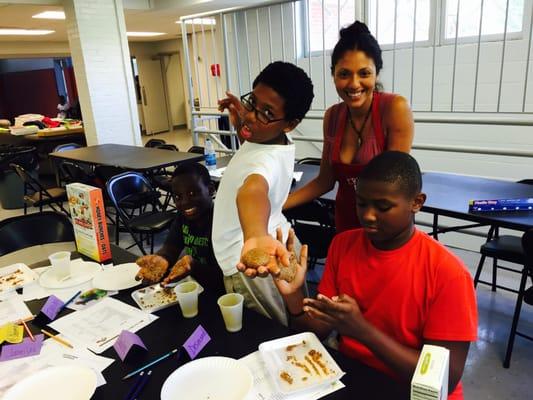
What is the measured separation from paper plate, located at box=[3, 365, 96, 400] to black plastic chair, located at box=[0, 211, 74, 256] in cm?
132

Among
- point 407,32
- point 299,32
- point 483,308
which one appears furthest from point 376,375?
point 299,32

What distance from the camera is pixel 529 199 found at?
205cm

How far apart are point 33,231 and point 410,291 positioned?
1.94 m

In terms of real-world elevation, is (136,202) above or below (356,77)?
below

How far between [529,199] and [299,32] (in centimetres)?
441

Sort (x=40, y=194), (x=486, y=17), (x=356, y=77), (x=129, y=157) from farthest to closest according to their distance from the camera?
1. (x=40, y=194)
2. (x=129, y=157)
3. (x=486, y=17)
4. (x=356, y=77)

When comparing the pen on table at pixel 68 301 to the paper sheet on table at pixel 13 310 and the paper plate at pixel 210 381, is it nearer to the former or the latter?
the paper sheet on table at pixel 13 310

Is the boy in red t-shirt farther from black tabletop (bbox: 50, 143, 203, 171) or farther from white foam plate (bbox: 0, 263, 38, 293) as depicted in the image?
black tabletop (bbox: 50, 143, 203, 171)

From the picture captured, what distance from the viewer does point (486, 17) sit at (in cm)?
400

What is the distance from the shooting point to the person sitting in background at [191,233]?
151cm

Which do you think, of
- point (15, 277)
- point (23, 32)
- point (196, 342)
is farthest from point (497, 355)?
point (23, 32)

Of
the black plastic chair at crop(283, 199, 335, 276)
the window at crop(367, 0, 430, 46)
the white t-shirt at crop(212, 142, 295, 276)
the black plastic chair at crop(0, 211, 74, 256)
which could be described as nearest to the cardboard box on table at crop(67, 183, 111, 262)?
the black plastic chair at crop(0, 211, 74, 256)

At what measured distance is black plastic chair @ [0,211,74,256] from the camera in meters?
2.08

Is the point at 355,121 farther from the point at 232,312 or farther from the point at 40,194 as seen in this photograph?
the point at 40,194
